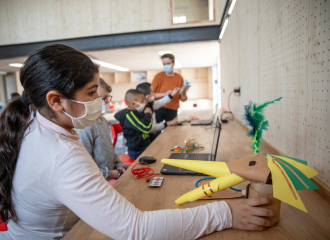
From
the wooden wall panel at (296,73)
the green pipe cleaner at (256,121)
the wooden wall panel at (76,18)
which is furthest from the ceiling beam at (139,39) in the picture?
the green pipe cleaner at (256,121)

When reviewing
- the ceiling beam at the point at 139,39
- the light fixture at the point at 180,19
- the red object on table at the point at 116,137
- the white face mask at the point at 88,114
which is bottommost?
the red object on table at the point at 116,137

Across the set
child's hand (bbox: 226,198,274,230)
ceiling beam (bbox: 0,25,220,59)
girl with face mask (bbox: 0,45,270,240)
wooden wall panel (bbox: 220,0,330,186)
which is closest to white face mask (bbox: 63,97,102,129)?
girl with face mask (bbox: 0,45,270,240)

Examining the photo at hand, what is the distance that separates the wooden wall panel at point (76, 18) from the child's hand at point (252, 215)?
11.9 feet

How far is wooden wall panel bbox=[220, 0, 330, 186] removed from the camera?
760mm

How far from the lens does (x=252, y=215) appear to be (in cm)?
61

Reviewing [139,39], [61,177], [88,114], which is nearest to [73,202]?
[61,177]

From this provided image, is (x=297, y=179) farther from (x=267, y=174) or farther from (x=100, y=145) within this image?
(x=100, y=145)

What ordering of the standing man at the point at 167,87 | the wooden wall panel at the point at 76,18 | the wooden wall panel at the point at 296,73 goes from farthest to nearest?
the wooden wall panel at the point at 76,18 < the standing man at the point at 167,87 < the wooden wall panel at the point at 296,73

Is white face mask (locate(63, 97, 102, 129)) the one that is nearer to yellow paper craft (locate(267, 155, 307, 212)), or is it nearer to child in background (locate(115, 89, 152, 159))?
yellow paper craft (locate(267, 155, 307, 212))

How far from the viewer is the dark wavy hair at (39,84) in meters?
0.66

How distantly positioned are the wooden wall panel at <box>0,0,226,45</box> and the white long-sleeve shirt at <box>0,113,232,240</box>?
3.63 m

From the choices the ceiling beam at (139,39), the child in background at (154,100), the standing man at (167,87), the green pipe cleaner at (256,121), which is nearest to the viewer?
the green pipe cleaner at (256,121)

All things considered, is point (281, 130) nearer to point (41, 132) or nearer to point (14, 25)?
point (41, 132)

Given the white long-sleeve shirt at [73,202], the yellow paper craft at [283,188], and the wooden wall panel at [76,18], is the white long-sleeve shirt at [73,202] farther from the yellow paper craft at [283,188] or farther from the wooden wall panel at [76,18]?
the wooden wall panel at [76,18]
